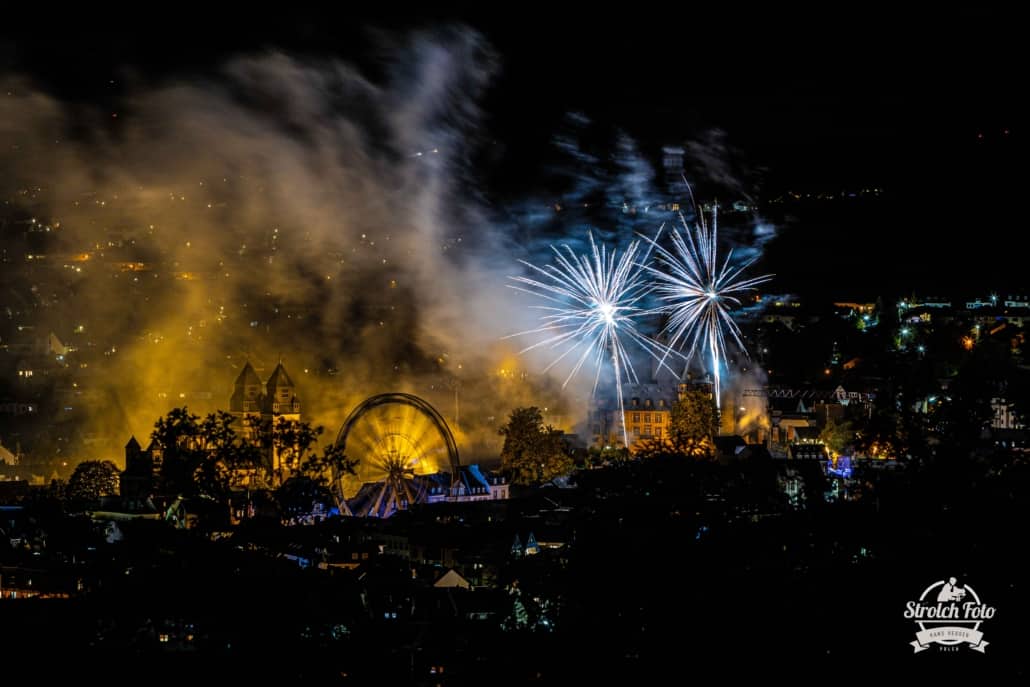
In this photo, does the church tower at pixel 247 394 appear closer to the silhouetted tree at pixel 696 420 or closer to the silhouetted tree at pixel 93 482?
the silhouetted tree at pixel 93 482

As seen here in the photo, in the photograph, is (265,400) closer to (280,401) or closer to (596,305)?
(280,401)

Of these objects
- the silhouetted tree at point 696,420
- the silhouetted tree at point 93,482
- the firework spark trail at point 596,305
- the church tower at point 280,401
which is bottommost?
the silhouetted tree at point 93,482

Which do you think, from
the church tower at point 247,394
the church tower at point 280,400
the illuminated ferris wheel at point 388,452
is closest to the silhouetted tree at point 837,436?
the illuminated ferris wheel at point 388,452

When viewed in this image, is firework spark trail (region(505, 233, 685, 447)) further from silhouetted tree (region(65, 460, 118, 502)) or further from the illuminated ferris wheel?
silhouetted tree (region(65, 460, 118, 502))

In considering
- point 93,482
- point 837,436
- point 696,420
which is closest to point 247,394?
point 93,482

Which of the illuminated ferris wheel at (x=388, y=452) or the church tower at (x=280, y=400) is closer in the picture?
the illuminated ferris wheel at (x=388, y=452)

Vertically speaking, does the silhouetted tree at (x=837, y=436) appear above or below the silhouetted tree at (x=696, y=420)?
below

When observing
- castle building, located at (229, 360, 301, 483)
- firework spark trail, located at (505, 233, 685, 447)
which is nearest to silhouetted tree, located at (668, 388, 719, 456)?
firework spark trail, located at (505, 233, 685, 447)

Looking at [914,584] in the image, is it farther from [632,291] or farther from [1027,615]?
[632,291]
